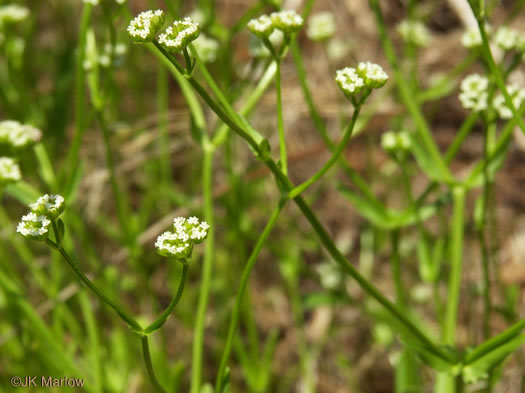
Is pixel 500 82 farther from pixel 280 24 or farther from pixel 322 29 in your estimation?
pixel 322 29

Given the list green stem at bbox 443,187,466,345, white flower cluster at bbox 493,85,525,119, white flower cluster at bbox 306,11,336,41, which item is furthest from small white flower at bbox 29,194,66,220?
white flower cluster at bbox 306,11,336,41

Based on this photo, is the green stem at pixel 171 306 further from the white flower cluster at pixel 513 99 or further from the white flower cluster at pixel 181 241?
the white flower cluster at pixel 513 99

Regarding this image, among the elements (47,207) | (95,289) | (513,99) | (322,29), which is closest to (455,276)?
(513,99)

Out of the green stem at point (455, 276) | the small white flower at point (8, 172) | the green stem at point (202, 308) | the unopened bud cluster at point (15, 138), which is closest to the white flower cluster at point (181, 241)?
the green stem at point (202, 308)

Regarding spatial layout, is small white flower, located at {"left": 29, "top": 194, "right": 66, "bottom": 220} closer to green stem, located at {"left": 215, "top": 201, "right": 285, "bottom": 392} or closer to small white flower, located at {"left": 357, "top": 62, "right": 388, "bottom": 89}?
green stem, located at {"left": 215, "top": 201, "right": 285, "bottom": 392}

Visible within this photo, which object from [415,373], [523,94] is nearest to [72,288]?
[415,373]

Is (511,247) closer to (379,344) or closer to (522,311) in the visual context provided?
(522,311)
